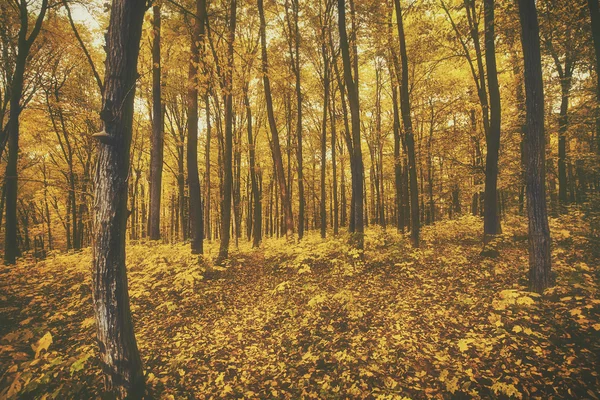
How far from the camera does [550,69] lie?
49.7 feet

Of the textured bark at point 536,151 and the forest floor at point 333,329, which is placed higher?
the textured bark at point 536,151

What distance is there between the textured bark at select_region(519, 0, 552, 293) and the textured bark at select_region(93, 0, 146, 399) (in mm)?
7852

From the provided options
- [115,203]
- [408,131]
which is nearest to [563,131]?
[408,131]

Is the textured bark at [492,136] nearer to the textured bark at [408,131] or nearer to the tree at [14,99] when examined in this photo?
the textured bark at [408,131]

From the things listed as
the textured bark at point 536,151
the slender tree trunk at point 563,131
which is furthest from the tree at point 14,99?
the slender tree trunk at point 563,131

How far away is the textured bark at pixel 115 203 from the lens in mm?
4039

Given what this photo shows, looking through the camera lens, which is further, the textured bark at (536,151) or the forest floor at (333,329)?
→ the textured bark at (536,151)

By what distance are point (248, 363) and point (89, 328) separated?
4.19 m

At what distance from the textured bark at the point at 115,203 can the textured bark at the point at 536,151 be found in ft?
25.8

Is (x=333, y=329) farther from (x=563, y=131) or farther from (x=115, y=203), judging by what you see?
(x=563, y=131)

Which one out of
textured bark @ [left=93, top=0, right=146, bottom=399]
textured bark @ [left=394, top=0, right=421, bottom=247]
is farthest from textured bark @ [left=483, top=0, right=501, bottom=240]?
textured bark @ [left=93, top=0, right=146, bottom=399]

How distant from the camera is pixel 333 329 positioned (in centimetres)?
645

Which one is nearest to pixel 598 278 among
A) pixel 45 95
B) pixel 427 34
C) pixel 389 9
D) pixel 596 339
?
pixel 596 339

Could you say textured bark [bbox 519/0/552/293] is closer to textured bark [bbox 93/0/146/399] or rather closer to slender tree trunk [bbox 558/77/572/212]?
textured bark [bbox 93/0/146/399]
